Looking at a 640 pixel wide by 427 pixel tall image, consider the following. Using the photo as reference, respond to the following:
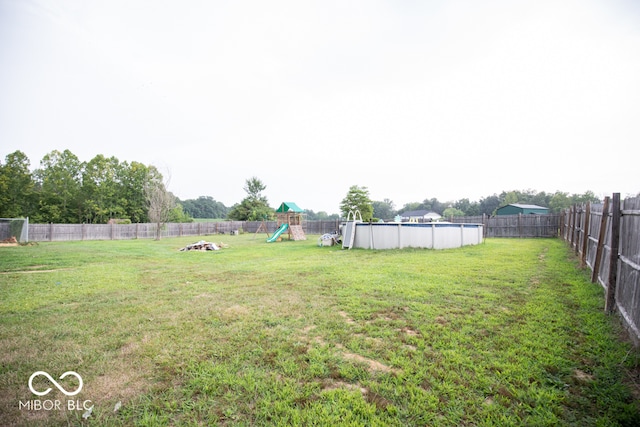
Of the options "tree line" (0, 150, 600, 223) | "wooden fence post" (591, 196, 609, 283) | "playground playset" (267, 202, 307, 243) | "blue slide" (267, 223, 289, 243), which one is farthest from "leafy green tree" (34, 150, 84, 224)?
"wooden fence post" (591, 196, 609, 283)

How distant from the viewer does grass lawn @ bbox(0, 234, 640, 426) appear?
1852 millimetres

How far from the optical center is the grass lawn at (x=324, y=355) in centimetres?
185

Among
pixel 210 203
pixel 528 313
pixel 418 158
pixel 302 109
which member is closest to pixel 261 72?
pixel 302 109

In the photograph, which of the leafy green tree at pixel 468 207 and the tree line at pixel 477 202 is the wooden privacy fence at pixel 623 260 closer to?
the tree line at pixel 477 202

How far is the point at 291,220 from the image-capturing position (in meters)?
20.8

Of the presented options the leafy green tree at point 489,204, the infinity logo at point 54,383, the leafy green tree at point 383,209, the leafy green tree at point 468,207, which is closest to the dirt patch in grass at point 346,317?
the infinity logo at point 54,383

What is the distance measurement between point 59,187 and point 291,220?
91.6ft

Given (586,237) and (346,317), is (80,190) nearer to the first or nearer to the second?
(346,317)

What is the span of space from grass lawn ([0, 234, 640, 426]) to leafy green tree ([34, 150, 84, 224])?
32645 millimetres

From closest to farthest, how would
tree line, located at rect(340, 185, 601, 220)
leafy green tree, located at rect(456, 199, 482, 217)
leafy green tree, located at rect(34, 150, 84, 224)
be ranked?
leafy green tree, located at rect(34, 150, 84, 224), tree line, located at rect(340, 185, 601, 220), leafy green tree, located at rect(456, 199, 482, 217)

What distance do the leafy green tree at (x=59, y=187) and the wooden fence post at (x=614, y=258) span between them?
40.6 meters

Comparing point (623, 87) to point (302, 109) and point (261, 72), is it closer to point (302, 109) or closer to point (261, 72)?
point (261, 72)

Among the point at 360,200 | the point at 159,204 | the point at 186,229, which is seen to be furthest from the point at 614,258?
the point at 360,200

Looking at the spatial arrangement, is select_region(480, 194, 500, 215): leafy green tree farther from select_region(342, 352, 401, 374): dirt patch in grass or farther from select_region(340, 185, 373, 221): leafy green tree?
select_region(342, 352, 401, 374): dirt patch in grass
